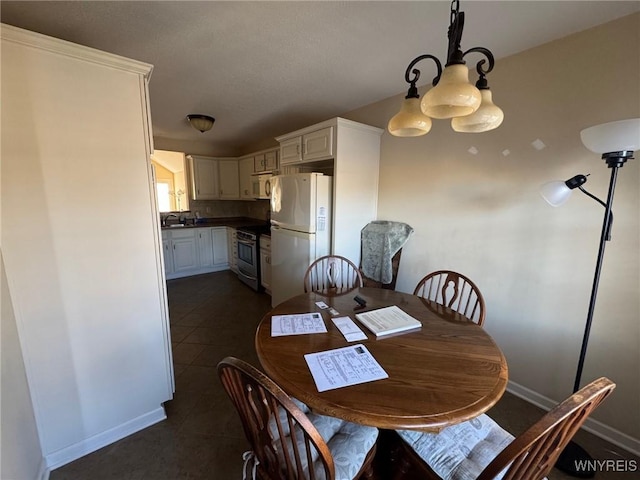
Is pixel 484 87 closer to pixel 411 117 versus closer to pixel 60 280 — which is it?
pixel 411 117

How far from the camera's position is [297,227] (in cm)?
278

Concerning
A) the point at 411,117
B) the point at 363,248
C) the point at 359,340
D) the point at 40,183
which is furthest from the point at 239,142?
the point at 359,340

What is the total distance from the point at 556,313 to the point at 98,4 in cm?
325

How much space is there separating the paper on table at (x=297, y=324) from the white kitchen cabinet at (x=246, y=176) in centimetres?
368

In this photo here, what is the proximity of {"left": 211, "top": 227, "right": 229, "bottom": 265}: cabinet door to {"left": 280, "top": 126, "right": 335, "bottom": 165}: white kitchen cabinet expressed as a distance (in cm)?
233

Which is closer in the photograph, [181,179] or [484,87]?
[484,87]

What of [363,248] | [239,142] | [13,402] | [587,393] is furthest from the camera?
[239,142]

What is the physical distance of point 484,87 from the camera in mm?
1125

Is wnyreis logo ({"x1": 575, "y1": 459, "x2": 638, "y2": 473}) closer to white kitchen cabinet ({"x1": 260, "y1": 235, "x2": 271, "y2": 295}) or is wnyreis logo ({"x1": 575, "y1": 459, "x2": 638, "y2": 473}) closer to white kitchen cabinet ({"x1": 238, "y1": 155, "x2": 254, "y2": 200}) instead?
white kitchen cabinet ({"x1": 260, "y1": 235, "x2": 271, "y2": 295})

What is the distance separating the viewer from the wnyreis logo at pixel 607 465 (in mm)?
1425

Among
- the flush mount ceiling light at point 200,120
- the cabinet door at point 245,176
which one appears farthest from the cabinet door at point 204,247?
the flush mount ceiling light at point 200,120

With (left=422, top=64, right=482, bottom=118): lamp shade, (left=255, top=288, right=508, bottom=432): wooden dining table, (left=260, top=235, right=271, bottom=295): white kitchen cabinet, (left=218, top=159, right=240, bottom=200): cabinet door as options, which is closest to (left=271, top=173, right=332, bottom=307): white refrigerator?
(left=260, top=235, right=271, bottom=295): white kitchen cabinet

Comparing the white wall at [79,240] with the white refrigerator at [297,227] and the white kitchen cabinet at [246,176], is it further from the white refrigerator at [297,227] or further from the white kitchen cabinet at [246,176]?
the white kitchen cabinet at [246,176]

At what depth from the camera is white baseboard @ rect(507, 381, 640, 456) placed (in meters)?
1.53
